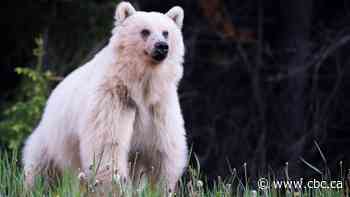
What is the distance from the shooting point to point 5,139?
12406 millimetres

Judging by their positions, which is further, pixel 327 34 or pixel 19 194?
pixel 327 34

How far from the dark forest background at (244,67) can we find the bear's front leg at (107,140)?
558 cm

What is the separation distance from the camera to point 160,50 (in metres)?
8.05

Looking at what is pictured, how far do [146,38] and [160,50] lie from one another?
26 cm

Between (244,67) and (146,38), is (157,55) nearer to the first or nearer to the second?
(146,38)

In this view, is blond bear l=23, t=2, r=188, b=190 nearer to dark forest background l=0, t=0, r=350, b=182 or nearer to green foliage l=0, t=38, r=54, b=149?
green foliage l=0, t=38, r=54, b=149

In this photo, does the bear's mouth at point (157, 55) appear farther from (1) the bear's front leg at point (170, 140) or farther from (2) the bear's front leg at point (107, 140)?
(2) the bear's front leg at point (107, 140)

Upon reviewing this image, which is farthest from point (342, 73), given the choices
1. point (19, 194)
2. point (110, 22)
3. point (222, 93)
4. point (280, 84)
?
point (19, 194)

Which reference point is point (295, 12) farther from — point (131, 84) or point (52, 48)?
point (131, 84)

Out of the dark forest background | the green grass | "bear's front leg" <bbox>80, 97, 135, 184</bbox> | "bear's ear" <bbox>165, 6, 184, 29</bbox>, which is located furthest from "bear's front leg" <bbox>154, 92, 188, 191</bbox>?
the dark forest background

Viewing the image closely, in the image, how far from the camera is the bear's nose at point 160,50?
8.05m

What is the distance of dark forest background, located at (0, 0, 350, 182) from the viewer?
568 inches

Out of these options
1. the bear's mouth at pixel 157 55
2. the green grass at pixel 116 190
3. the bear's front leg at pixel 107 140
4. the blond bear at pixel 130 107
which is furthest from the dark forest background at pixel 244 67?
the green grass at pixel 116 190

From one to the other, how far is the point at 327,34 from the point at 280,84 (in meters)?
1.70
